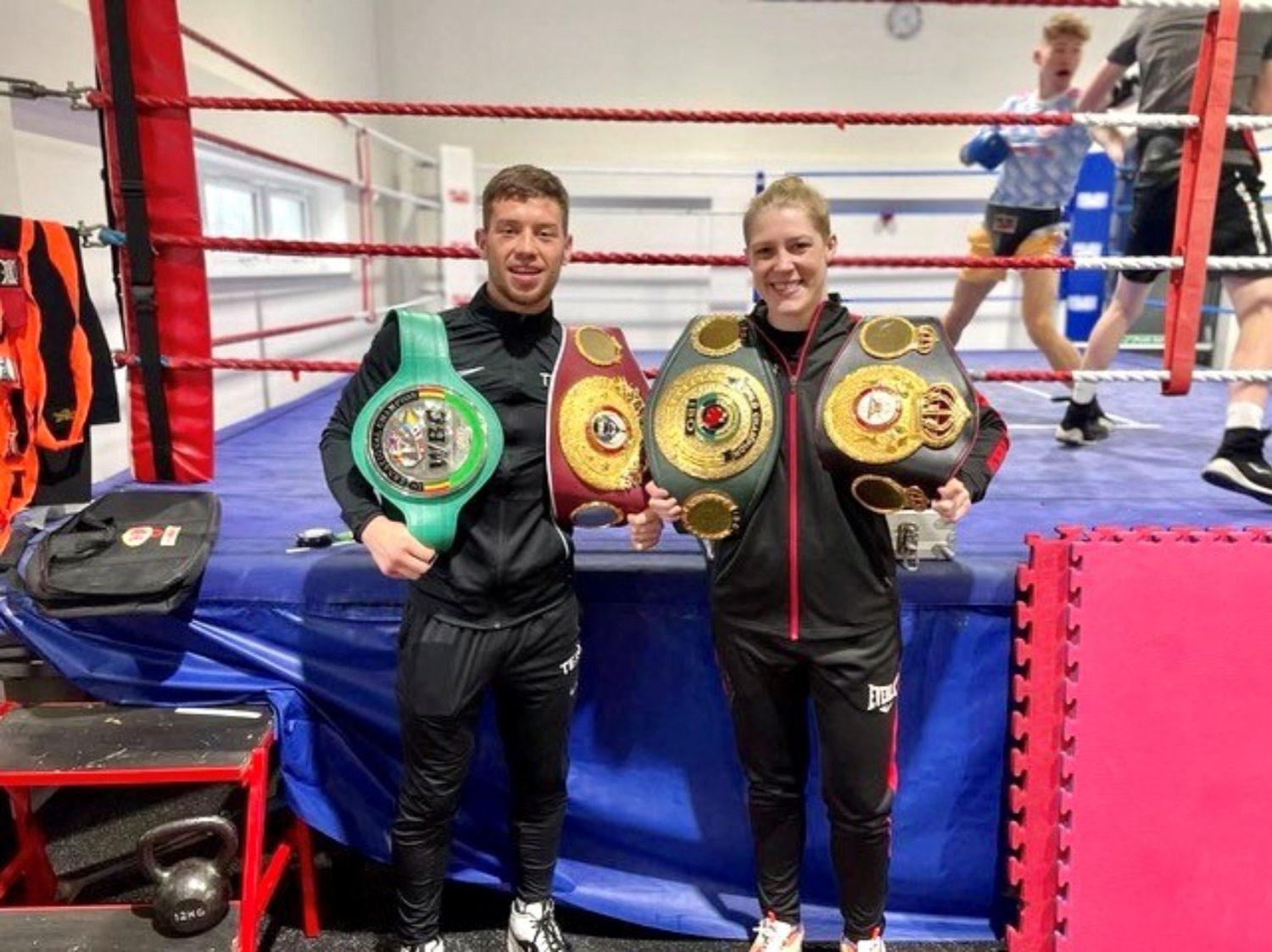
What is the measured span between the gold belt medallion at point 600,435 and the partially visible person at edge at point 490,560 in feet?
0.21

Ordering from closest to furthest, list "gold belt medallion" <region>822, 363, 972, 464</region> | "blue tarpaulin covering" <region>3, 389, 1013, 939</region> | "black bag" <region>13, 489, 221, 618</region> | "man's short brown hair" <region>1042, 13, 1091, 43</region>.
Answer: "gold belt medallion" <region>822, 363, 972, 464</region>
"black bag" <region>13, 489, 221, 618</region>
"blue tarpaulin covering" <region>3, 389, 1013, 939</region>
"man's short brown hair" <region>1042, 13, 1091, 43</region>

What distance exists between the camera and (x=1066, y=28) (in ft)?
7.28

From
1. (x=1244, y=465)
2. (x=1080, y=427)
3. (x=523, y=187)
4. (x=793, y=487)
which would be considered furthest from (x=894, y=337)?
(x=1080, y=427)

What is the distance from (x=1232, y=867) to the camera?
133 cm

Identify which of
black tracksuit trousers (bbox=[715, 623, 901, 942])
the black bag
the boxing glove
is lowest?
Result: black tracksuit trousers (bbox=[715, 623, 901, 942])

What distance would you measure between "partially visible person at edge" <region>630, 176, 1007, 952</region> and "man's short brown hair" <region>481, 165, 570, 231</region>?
245 mm

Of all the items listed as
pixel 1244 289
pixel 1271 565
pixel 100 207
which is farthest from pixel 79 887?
pixel 1244 289

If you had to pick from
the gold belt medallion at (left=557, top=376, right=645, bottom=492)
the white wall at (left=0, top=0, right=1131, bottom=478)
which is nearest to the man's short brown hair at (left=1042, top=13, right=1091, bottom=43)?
the gold belt medallion at (left=557, top=376, right=645, bottom=492)

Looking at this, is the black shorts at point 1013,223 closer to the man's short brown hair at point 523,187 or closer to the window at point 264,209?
the man's short brown hair at point 523,187

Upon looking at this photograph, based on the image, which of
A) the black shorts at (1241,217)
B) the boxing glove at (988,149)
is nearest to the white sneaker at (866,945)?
the black shorts at (1241,217)

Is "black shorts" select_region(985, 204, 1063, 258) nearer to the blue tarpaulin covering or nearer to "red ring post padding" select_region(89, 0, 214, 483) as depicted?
the blue tarpaulin covering

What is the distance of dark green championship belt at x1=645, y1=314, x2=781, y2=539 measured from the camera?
1.10 metres

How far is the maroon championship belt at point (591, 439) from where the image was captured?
1.12 m

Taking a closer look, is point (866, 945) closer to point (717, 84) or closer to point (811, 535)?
point (811, 535)
